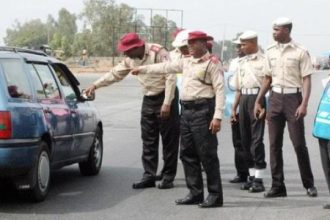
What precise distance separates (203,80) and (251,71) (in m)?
1.23

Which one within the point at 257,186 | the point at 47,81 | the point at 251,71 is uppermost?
the point at 251,71

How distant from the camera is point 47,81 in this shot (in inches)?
350

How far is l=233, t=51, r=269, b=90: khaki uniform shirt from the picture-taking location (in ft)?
29.7

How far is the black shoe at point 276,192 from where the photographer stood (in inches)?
340

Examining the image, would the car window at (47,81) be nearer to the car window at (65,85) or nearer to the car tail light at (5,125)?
the car window at (65,85)

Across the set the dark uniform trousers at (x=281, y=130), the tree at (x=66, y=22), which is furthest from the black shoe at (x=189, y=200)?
the tree at (x=66, y=22)

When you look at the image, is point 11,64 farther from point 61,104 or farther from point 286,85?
point 286,85

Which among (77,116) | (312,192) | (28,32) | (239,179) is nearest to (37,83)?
(77,116)

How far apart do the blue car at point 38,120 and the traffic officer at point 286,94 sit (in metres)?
2.30

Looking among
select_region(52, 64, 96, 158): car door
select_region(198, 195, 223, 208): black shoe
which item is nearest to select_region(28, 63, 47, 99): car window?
select_region(52, 64, 96, 158): car door

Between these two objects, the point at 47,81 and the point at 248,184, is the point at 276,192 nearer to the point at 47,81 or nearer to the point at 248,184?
the point at 248,184

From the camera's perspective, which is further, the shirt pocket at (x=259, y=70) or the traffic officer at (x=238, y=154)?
the traffic officer at (x=238, y=154)

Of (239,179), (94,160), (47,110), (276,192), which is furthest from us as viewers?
(94,160)

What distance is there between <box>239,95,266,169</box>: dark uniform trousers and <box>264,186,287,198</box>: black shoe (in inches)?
17.7
